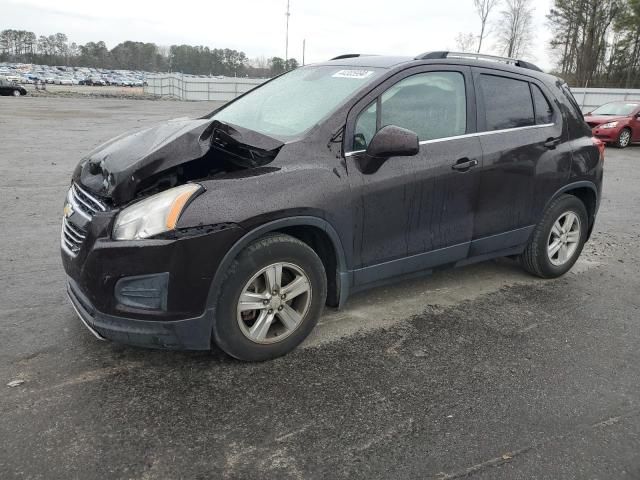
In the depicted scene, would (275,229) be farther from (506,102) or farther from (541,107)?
(541,107)

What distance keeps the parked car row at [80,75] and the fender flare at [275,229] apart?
86.1 metres

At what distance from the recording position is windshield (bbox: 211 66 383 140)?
3.63 metres

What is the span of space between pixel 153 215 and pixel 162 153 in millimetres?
424

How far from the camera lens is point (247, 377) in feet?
10.2

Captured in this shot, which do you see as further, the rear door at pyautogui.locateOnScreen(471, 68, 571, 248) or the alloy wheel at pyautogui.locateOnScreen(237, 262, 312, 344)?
the rear door at pyautogui.locateOnScreen(471, 68, 571, 248)

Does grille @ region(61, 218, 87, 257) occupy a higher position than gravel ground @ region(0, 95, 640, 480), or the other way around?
grille @ region(61, 218, 87, 257)

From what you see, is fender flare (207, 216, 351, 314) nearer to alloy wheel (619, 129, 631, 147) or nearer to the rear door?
the rear door

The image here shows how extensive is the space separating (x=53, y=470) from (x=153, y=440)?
0.43 meters

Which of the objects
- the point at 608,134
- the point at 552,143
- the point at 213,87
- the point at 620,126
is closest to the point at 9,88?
the point at 213,87

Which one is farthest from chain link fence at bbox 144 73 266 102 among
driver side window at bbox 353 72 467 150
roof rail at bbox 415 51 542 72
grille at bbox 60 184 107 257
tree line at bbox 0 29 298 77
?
tree line at bbox 0 29 298 77

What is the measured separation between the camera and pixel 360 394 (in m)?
3.02

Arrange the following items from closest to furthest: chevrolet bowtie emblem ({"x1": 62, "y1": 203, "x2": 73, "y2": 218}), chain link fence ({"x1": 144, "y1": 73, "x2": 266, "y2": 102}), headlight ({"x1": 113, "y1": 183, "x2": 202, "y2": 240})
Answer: headlight ({"x1": 113, "y1": 183, "x2": 202, "y2": 240})
chevrolet bowtie emblem ({"x1": 62, "y1": 203, "x2": 73, "y2": 218})
chain link fence ({"x1": 144, "y1": 73, "x2": 266, "y2": 102})

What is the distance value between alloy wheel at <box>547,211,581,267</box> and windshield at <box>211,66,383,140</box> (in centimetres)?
229

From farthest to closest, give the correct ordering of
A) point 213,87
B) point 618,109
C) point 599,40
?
1. point 599,40
2. point 213,87
3. point 618,109
